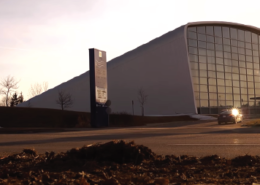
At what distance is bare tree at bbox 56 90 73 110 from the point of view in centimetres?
5716

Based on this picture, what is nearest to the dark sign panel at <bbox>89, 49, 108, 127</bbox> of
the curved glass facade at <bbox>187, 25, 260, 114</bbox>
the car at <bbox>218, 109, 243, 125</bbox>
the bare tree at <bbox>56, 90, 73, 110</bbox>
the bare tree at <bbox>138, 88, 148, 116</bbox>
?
the car at <bbox>218, 109, 243, 125</bbox>

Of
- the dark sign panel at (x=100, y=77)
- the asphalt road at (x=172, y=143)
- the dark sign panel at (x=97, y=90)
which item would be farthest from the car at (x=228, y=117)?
the asphalt road at (x=172, y=143)

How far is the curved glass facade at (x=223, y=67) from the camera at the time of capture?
56.7m

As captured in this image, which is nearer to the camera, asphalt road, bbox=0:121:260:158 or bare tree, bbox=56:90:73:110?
asphalt road, bbox=0:121:260:158

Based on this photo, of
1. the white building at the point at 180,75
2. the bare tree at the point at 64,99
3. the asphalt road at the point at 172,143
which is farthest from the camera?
the bare tree at the point at 64,99

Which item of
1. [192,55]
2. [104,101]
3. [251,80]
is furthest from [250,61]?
[104,101]

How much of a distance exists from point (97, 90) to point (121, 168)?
26941 millimetres

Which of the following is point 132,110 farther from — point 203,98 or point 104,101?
point 104,101

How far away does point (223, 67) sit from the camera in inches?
2383

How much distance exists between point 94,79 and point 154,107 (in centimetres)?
2445

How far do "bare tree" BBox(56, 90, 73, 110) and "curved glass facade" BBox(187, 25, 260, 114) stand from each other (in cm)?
2054

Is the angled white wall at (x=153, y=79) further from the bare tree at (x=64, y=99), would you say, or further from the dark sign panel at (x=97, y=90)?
the dark sign panel at (x=97, y=90)

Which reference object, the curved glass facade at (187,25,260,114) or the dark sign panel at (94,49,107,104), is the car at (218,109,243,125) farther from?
the curved glass facade at (187,25,260,114)

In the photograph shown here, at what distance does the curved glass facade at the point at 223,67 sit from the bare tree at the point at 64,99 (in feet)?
67.4
